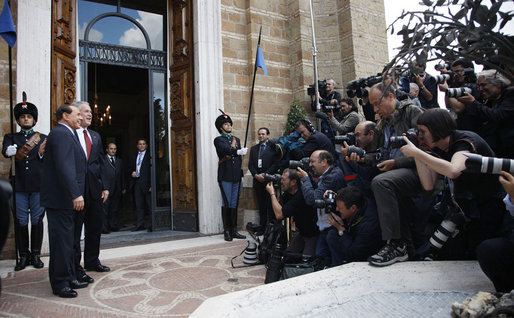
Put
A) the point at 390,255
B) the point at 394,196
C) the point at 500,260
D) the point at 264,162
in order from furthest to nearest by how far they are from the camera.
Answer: the point at 264,162 < the point at 394,196 < the point at 390,255 < the point at 500,260

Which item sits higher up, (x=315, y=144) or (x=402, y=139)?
(x=315, y=144)

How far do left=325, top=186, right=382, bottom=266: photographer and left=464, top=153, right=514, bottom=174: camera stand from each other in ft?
4.02

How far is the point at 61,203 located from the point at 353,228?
3.09m

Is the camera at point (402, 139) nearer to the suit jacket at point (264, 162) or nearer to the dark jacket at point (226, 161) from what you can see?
the suit jacket at point (264, 162)

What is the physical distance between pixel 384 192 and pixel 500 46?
1.48 m

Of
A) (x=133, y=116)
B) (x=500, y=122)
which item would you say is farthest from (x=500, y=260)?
(x=133, y=116)

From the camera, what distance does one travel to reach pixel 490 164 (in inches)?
86.9

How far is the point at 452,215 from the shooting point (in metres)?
2.81

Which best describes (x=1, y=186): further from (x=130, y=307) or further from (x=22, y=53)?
(x=22, y=53)

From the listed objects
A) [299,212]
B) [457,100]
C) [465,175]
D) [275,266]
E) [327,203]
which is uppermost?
[457,100]

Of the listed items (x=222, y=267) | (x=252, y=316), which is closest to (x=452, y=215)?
(x=252, y=316)

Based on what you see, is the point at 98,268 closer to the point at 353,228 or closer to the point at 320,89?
the point at 353,228

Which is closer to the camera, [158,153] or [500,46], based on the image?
[500,46]

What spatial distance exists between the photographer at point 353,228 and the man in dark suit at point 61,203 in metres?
2.72
